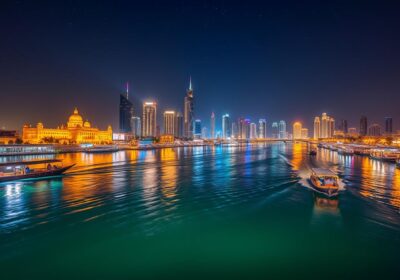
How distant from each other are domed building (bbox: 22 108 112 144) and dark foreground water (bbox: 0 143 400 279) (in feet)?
353

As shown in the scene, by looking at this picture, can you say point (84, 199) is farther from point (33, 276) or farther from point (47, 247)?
point (33, 276)

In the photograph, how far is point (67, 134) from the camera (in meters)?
128

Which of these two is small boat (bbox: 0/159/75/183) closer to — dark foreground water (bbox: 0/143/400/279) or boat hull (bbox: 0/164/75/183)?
boat hull (bbox: 0/164/75/183)

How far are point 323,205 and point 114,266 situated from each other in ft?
50.0

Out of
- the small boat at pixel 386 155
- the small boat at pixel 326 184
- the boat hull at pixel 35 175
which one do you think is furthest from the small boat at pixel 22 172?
the small boat at pixel 386 155

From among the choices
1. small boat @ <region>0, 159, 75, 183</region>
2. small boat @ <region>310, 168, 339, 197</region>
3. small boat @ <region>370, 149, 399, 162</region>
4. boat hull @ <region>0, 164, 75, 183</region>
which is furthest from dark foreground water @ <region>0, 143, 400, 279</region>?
small boat @ <region>370, 149, 399, 162</region>

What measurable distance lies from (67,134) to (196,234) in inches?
5185

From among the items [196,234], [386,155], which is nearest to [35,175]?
[196,234]

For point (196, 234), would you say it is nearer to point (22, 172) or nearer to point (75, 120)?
point (22, 172)

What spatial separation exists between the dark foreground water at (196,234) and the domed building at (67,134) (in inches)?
4234

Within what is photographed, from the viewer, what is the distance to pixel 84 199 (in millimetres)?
20844

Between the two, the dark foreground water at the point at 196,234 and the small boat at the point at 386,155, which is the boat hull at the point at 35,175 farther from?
the small boat at the point at 386,155

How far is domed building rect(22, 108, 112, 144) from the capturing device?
394 ft

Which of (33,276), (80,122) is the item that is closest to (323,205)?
(33,276)
